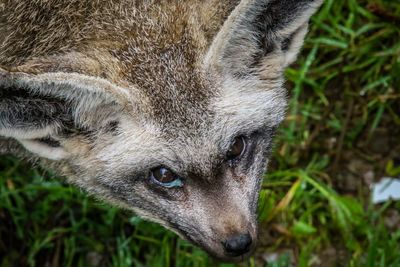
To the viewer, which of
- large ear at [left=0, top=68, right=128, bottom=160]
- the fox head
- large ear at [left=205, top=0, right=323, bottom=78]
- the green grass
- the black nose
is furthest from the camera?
the green grass

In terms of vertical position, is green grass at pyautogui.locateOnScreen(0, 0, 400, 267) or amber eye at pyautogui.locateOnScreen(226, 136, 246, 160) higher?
amber eye at pyautogui.locateOnScreen(226, 136, 246, 160)

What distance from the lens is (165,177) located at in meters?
3.90

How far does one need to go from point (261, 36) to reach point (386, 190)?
2.32 meters

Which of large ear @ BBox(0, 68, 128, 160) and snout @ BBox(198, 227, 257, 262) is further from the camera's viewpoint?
snout @ BBox(198, 227, 257, 262)

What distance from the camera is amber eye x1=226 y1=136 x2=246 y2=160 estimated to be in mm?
3908

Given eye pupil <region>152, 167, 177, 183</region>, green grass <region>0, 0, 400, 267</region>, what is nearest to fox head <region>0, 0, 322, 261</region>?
eye pupil <region>152, 167, 177, 183</region>

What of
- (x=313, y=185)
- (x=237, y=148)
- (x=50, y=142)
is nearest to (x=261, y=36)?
(x=237, y=148)

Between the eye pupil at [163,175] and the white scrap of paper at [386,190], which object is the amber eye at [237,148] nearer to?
the eye pupil at [163,175]

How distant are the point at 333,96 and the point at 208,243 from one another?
8.20 ft

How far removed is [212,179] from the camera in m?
A: 3.86

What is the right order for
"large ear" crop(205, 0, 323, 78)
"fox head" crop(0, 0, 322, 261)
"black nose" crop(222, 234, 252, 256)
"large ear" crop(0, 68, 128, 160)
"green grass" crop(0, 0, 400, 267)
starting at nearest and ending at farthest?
1. "large ear" crop(0, 68, 128, 160)
2. "large ear" crop(205, 0, 323, 78)
3. "fox head" crop(0, 0, 322, 261)
4. "black nose" crop(222, 234, 252, 256)
5. "green grass" crop(0, 0, 400, 267)

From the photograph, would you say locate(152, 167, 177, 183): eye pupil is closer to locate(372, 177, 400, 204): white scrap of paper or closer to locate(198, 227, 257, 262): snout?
locate(198, 227, 257, 262): snout

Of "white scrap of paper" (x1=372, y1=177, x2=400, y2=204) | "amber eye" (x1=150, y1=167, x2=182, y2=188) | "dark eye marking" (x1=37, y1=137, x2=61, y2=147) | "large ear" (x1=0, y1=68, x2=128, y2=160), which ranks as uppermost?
"large ear" (x1=0, y1=68, x2=128, y2=160)

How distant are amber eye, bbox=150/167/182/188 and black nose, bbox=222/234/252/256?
0.40 metres
